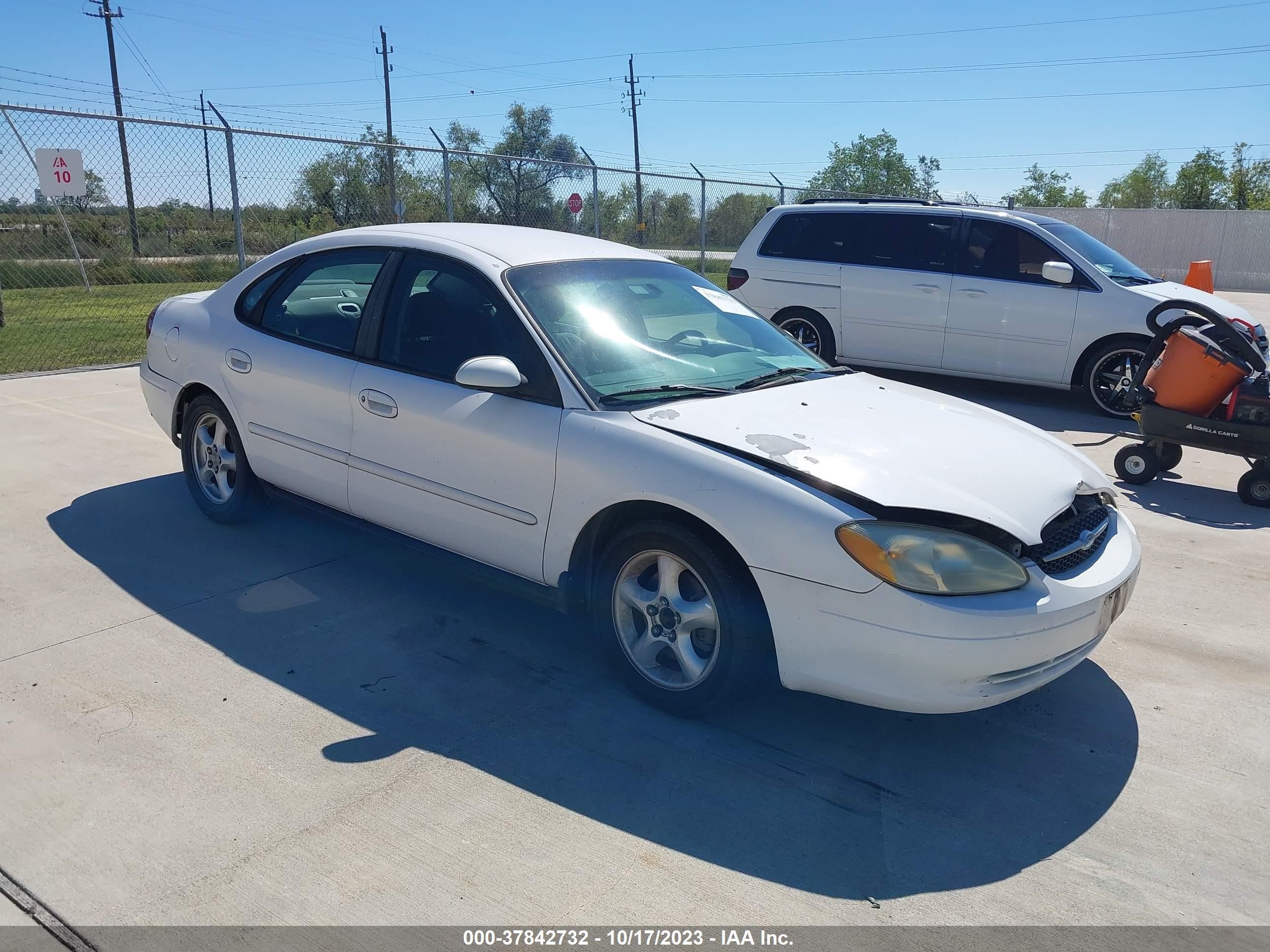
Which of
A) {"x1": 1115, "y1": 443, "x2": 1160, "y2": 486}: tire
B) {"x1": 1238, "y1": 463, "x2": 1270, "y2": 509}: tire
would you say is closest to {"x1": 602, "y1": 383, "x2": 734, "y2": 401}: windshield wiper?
{"x1": 1115, "y1": 443, "x2": 1160, "y2": 486}: tire

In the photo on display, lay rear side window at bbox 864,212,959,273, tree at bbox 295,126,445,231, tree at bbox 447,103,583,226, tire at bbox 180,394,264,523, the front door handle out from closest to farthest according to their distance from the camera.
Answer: the front door handle → tire at bbox 180,394,264,523 → rear side window at bbox 864,212,959,273 → tree at bbox 295,126,445,231 → tree at bbox 447,103,583,226

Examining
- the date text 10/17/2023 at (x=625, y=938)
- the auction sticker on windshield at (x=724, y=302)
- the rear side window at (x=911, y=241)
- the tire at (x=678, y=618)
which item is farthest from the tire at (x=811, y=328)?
the date text 10/17/2023 at (x=625, y=938)

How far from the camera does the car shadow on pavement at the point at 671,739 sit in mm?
Answer: 2949

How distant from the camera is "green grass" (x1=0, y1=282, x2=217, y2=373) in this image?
35.5ft

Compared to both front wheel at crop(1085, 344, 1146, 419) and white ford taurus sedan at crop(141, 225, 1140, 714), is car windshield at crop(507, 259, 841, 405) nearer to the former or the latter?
white ford taurus sedan at crop(141, 225, 1140, 714)

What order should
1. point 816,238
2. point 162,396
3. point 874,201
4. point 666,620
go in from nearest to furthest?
point 666,620
point 162,396
point 816,238
point 874,201

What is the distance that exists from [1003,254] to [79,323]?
11933mm

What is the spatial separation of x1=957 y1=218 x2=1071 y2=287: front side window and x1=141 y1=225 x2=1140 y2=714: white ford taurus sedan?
5444 mm

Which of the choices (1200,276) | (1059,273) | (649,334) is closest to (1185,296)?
(1059,273)

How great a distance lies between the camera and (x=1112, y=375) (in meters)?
9.09

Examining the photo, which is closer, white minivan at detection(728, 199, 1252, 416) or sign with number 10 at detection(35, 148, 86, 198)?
white minivan at detection(728, 199, 1252, 416)

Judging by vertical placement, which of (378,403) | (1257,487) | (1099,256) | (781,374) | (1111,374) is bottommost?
(1257,487)

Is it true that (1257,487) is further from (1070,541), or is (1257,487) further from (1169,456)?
(1070,541)

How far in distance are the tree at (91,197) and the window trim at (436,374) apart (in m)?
8.92
